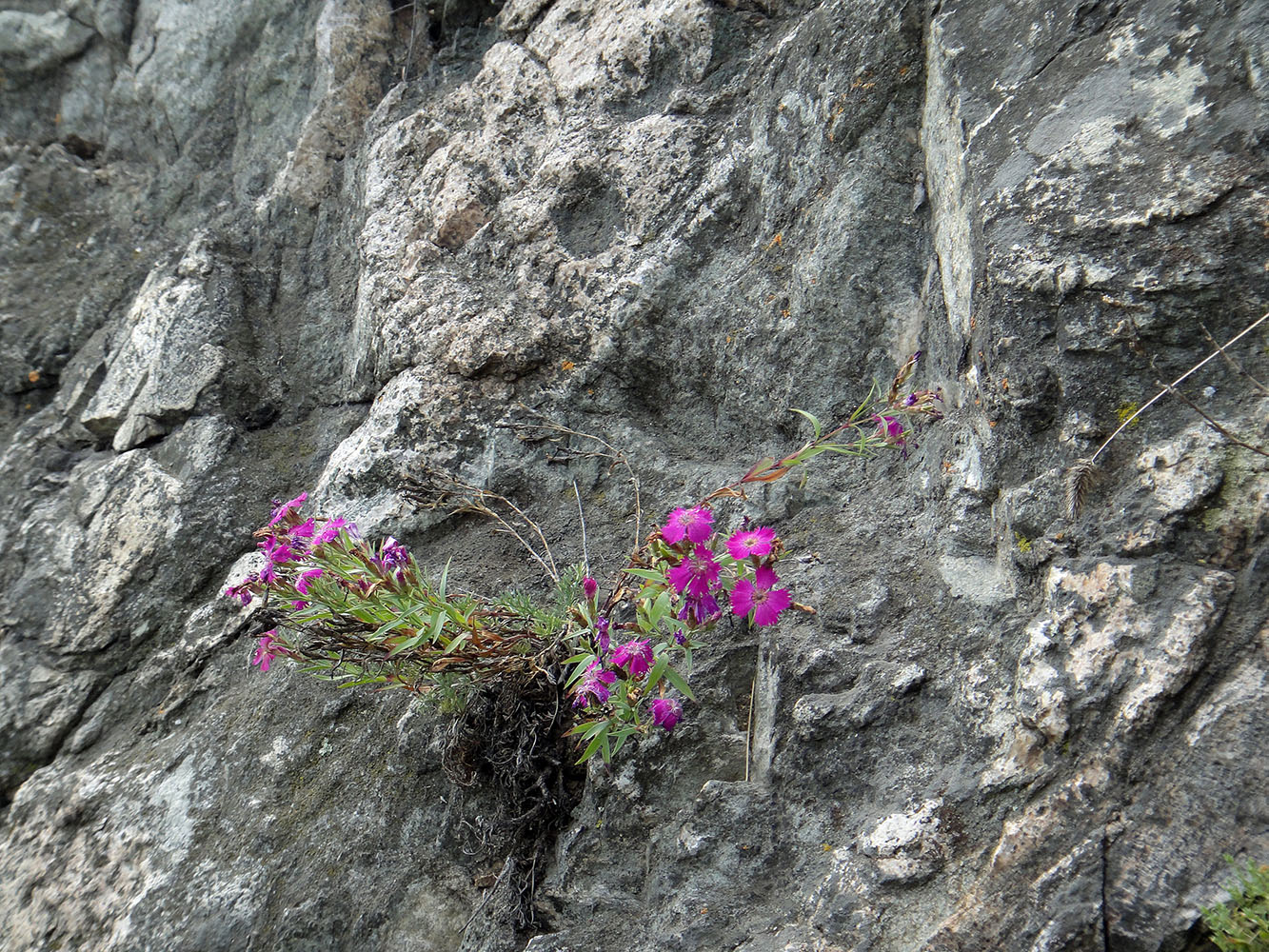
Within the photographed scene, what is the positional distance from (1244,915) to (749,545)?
0.98 metres

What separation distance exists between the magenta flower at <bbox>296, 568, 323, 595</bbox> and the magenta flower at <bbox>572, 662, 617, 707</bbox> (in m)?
0.71

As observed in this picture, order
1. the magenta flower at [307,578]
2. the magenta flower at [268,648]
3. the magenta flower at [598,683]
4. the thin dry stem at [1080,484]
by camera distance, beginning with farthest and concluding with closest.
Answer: the magenta flower at [268,648], the magenta flower at [307,578], the magenta flower at [598,683], the thin dry stem at [1080,484]

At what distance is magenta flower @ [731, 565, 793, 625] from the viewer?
5.84 ft

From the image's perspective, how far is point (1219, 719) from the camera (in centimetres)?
137

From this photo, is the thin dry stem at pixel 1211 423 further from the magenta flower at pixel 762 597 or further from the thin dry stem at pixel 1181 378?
the magenta flower at pixel 762 597

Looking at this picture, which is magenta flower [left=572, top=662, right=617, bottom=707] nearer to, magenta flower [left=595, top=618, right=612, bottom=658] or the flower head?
magenta flower [left=595, top=618, right=612, bottom=658]

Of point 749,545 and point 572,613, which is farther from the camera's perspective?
point 572,613

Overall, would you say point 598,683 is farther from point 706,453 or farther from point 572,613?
point 706,453

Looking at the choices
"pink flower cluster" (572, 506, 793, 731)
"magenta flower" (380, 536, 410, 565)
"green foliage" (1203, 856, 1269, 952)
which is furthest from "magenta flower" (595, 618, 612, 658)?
"green foliage" (1203, 856, 1269, 952)

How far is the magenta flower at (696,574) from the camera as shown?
174cm

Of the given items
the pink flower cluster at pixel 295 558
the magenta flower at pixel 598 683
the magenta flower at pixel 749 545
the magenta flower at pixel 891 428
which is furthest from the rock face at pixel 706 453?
the pink flower cluster at pixel 295 558

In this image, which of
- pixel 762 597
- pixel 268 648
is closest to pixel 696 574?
pixel 762 597

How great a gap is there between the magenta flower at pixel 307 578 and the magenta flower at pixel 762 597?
39.7 inches

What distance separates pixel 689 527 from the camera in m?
1.76
